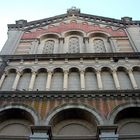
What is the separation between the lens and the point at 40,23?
26156 millimetres

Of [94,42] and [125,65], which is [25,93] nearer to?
[125,65]

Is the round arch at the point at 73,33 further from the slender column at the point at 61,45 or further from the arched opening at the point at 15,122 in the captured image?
the arched opening at the point at 15,122

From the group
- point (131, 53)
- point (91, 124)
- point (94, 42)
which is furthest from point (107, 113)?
point (94, 42)

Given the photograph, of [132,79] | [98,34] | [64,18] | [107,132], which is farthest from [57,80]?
[64,18]

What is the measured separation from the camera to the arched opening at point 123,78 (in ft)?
57.9

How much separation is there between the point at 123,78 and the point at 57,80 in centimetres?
381

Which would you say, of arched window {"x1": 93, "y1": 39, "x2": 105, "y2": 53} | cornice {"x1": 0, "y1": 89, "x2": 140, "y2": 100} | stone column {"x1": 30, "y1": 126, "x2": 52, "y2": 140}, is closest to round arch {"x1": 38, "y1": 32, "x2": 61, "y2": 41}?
arched window {"x1": 93, "y1": 39, "x2": 105, "y2": 53}

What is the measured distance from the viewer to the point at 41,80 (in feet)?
60.4

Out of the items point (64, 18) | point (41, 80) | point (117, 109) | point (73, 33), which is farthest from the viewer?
point (64, 18)

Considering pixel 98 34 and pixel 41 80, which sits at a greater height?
pixel 98 34

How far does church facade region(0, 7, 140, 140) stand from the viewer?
49.1 ft

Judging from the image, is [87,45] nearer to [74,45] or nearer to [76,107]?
[74,45]

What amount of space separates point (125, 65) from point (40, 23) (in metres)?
9.76

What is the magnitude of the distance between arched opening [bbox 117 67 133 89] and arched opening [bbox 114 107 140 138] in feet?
7.63
